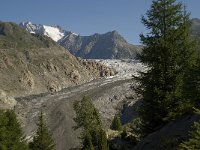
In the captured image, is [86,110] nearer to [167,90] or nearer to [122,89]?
[167,90]

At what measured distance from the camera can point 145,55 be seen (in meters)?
27.7

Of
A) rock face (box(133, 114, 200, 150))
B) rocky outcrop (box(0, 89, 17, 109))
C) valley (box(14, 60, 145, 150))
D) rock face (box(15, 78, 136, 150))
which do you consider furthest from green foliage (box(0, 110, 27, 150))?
rocky outcrop (box(0, 89, 17, 109))

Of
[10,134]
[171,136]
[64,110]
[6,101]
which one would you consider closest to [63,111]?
[64,110]

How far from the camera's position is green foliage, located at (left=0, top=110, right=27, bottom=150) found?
3781 centimetres

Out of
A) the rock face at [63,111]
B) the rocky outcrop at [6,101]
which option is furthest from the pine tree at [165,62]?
the rocky outcrop at [6,101]

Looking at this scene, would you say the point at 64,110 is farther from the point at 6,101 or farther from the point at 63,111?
the point at 6,101

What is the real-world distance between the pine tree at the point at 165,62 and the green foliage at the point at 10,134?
16443mm

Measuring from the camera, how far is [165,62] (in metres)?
26.9

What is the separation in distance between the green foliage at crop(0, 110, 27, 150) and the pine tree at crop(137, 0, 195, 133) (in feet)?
53.9

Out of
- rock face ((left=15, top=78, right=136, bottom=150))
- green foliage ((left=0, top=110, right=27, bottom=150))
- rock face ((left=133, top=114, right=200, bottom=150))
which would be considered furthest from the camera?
rock face ((left=15, top=78, right=136, bottom=150))

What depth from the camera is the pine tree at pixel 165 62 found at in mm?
25891

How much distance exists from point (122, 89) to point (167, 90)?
561 feet

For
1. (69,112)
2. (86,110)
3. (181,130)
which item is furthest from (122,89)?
(181,130)

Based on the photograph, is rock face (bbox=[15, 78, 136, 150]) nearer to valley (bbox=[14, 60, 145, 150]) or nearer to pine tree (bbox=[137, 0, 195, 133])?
valley (bbox=[14, 60, 145, 150])
